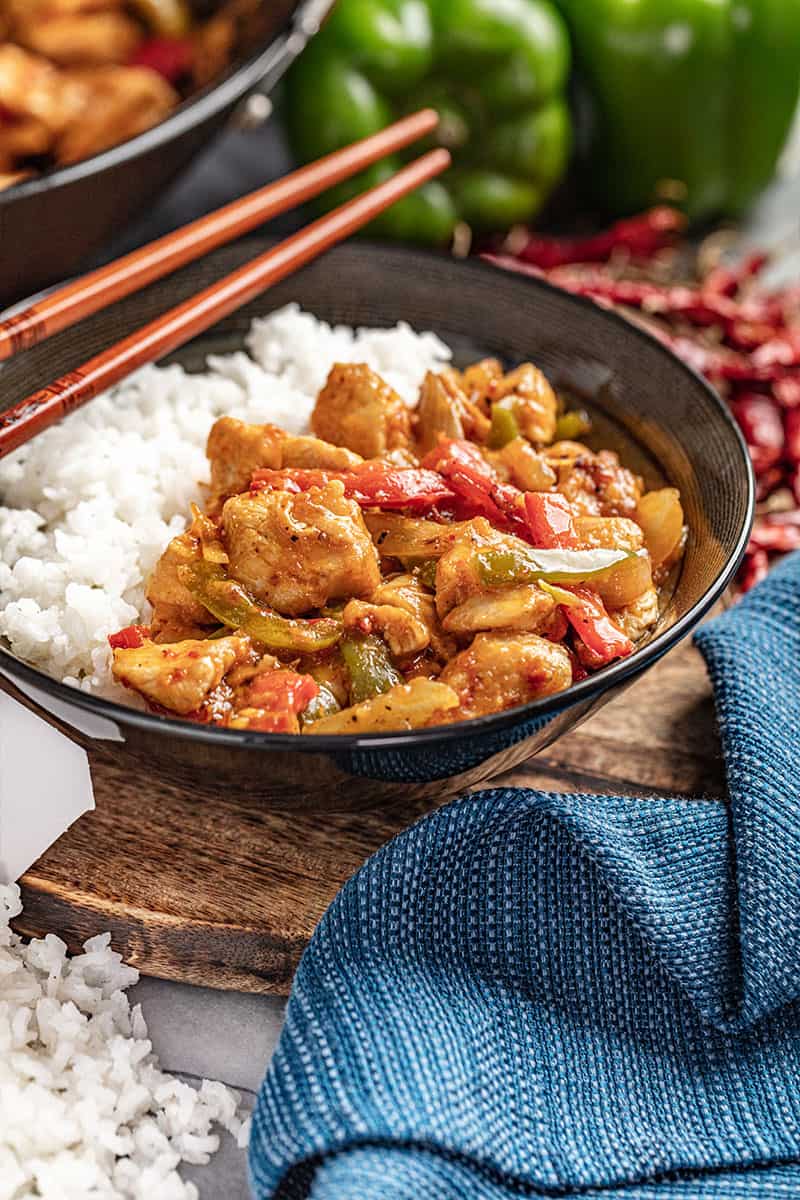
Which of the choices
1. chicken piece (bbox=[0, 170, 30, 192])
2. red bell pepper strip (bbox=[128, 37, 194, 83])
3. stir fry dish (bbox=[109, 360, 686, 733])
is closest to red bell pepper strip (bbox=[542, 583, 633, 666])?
stir fry dish (bbox=[109, 360, 686, 733])

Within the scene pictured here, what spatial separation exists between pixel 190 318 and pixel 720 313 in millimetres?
1772

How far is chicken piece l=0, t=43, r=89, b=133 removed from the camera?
3727mm

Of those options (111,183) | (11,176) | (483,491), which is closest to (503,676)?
(483,491)

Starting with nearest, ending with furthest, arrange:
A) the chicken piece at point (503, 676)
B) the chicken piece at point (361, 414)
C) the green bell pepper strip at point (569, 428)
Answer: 1. the chicken piece at point (503, 676)
2. the chicken piece at point (361, 414)
3. the green bell pepper strip at point (569, 428)

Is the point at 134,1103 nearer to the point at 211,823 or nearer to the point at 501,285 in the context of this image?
the point at 211,823

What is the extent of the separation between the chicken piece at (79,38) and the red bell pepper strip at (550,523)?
2441mm

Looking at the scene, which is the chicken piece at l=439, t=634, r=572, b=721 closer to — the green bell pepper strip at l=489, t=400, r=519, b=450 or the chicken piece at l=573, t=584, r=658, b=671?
the chicken piece at l=573, t=584, r=658, b=671

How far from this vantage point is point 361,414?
2709mm

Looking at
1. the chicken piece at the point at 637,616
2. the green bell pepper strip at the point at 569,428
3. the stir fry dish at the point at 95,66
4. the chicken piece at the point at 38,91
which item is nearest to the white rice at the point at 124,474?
the green bell pepper strip at the point at 569,428

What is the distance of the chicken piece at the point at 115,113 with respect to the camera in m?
3.75

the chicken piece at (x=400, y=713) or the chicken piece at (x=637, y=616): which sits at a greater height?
the chicken piece at (x=400, y=713)

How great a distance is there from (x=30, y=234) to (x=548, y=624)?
5.49 feet

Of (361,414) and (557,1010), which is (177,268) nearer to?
(361,414)

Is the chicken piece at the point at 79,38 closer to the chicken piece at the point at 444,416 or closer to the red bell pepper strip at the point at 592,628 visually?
the chicken piece at the point at 444,416
